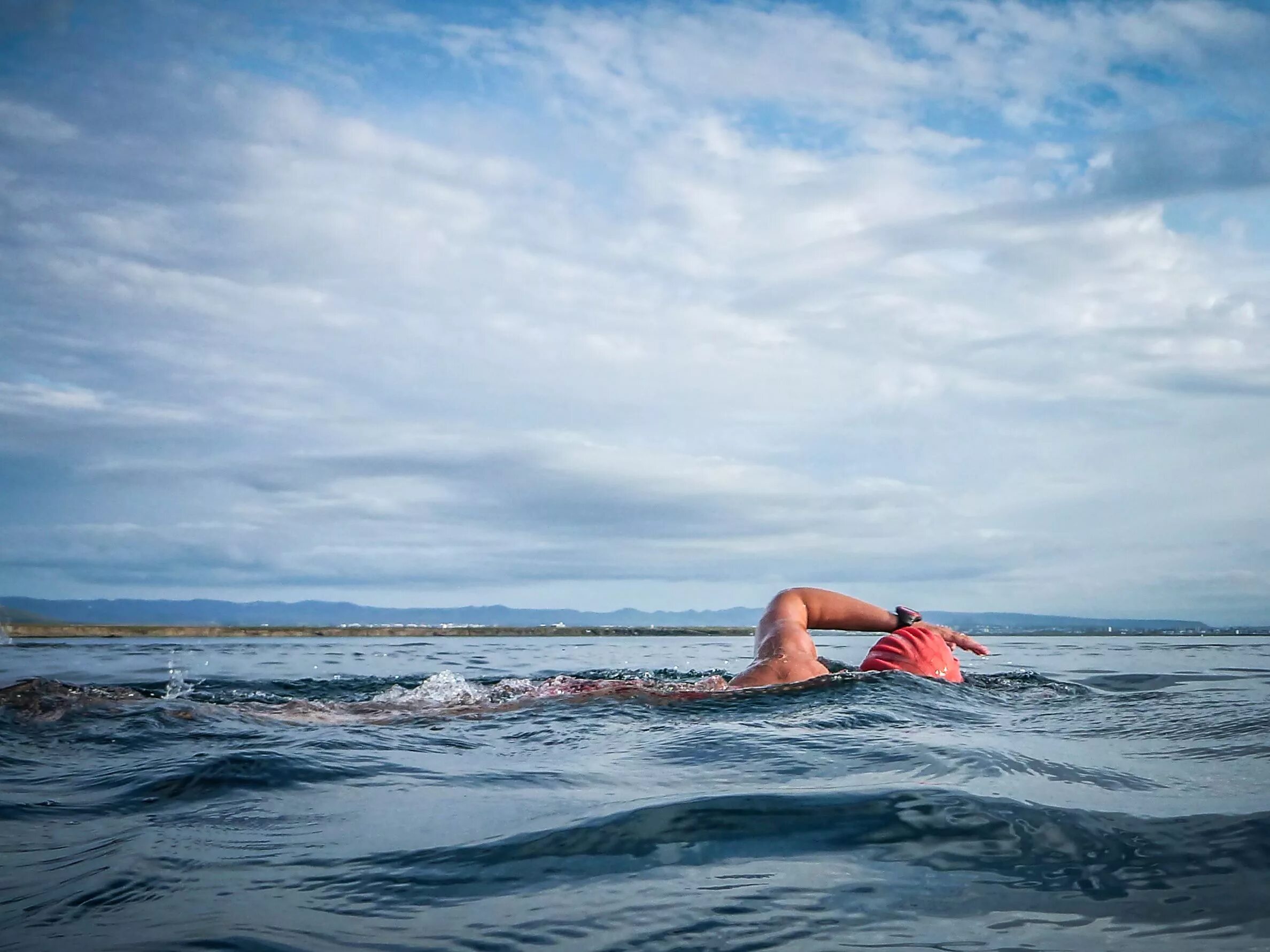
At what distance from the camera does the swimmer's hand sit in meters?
Answer: 8.46

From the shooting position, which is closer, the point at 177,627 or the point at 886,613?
the point at 886,613

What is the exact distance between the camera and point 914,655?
326 inches

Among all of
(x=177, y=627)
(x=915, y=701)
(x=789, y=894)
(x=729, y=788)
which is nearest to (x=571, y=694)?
(x=915, y=701)

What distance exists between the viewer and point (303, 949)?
2.28 metres

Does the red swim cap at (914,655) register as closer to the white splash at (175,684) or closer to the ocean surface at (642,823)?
the ocean surface at (642,823)

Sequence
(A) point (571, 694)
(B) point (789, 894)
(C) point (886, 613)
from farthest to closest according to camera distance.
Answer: (C) point (886, 613) < (A) point (571, 694) < (B) point (789, 894)

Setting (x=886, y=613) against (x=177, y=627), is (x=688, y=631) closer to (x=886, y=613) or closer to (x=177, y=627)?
(x=177, y=627)

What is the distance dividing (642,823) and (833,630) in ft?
16.6

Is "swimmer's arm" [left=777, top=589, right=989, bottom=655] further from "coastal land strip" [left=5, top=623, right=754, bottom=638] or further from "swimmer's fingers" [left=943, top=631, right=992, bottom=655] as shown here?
"coastal land strip" [left=5, top=623, right=754, bottom=638]

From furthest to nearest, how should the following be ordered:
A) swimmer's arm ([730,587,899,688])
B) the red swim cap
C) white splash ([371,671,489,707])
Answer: the red swim cap < white splash ([371,671,489,707]) < swimmer's arm ([730,587,899,688])

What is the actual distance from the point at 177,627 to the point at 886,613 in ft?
206

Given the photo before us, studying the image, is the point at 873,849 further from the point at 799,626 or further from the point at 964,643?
the point at 964,643

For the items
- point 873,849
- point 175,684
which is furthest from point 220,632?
point 873,849

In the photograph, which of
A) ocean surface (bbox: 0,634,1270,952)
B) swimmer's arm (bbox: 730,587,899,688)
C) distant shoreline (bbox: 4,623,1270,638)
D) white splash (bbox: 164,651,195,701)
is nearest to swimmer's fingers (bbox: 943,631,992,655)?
swimmer's arm (bbox: 730,587,899,688)
